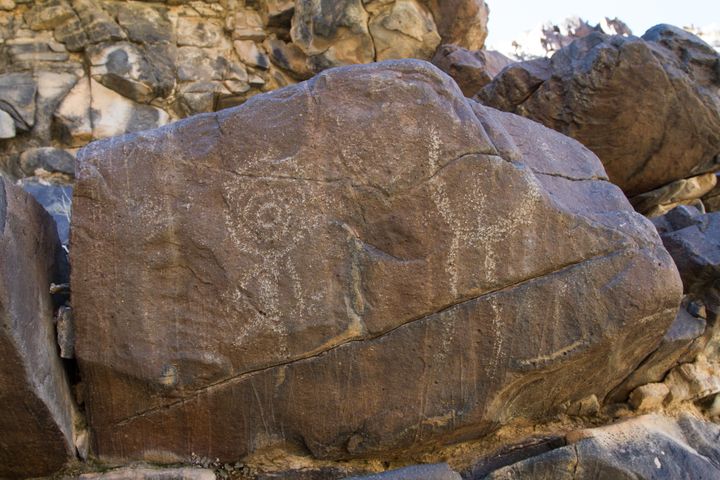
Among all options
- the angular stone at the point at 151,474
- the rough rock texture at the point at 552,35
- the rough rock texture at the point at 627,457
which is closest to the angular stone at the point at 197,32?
the rough rock texture at the point at 552,35

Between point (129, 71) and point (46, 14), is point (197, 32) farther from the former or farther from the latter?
point (46, 14)

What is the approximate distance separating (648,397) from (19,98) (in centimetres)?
577

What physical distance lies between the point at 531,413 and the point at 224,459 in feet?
4.14

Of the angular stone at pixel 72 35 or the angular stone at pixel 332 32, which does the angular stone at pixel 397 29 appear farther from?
the angular stone at pixel 72 35

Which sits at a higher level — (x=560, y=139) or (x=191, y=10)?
(x=560, y=139)

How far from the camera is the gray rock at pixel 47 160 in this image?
6.49m

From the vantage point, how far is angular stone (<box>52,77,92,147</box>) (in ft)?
21.9

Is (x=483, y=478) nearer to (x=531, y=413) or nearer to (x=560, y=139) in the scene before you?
(x=531, y=413)

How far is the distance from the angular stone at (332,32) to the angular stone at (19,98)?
8.32ft

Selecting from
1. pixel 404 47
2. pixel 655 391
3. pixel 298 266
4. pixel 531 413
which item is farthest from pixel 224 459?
pixel 404 47

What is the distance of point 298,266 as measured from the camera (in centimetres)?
267

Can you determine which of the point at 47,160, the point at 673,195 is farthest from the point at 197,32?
the point at 673,195

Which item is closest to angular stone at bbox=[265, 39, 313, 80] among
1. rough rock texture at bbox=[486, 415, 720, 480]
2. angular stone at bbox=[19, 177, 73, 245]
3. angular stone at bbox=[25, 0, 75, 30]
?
angular stone at bbox=[25, 0, 75, 30]

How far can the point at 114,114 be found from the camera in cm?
681
